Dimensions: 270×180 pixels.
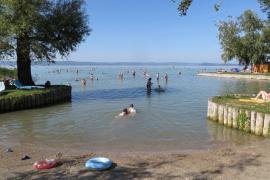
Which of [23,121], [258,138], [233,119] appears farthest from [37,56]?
[258,138]

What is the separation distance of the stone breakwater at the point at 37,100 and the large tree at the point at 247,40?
54769 mm

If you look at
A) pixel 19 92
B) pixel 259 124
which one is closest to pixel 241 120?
pixel 259 124

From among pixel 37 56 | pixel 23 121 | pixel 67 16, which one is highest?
pixel 67 16

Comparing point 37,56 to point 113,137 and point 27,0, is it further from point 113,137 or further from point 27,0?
point 113,137

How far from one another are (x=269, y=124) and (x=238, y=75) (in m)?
61.5

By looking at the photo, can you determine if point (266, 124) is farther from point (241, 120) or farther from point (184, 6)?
point (184, 6)

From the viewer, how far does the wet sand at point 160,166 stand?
1076 cm

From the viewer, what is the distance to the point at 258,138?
17.7 m

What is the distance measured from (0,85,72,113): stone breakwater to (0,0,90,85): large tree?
11.5 ft

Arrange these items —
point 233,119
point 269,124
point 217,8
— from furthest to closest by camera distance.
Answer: point 233,119 → point 269,124 → point 217,8

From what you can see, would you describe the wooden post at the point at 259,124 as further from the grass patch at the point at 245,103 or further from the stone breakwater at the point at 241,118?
the grass patch at the point at 245,103

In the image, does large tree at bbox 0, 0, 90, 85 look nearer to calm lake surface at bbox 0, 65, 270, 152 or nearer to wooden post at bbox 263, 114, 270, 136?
calm lake surface at bbox 0, 65, 270, 152

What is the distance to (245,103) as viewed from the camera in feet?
70.7

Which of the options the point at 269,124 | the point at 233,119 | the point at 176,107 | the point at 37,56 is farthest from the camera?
the point at 37,56
